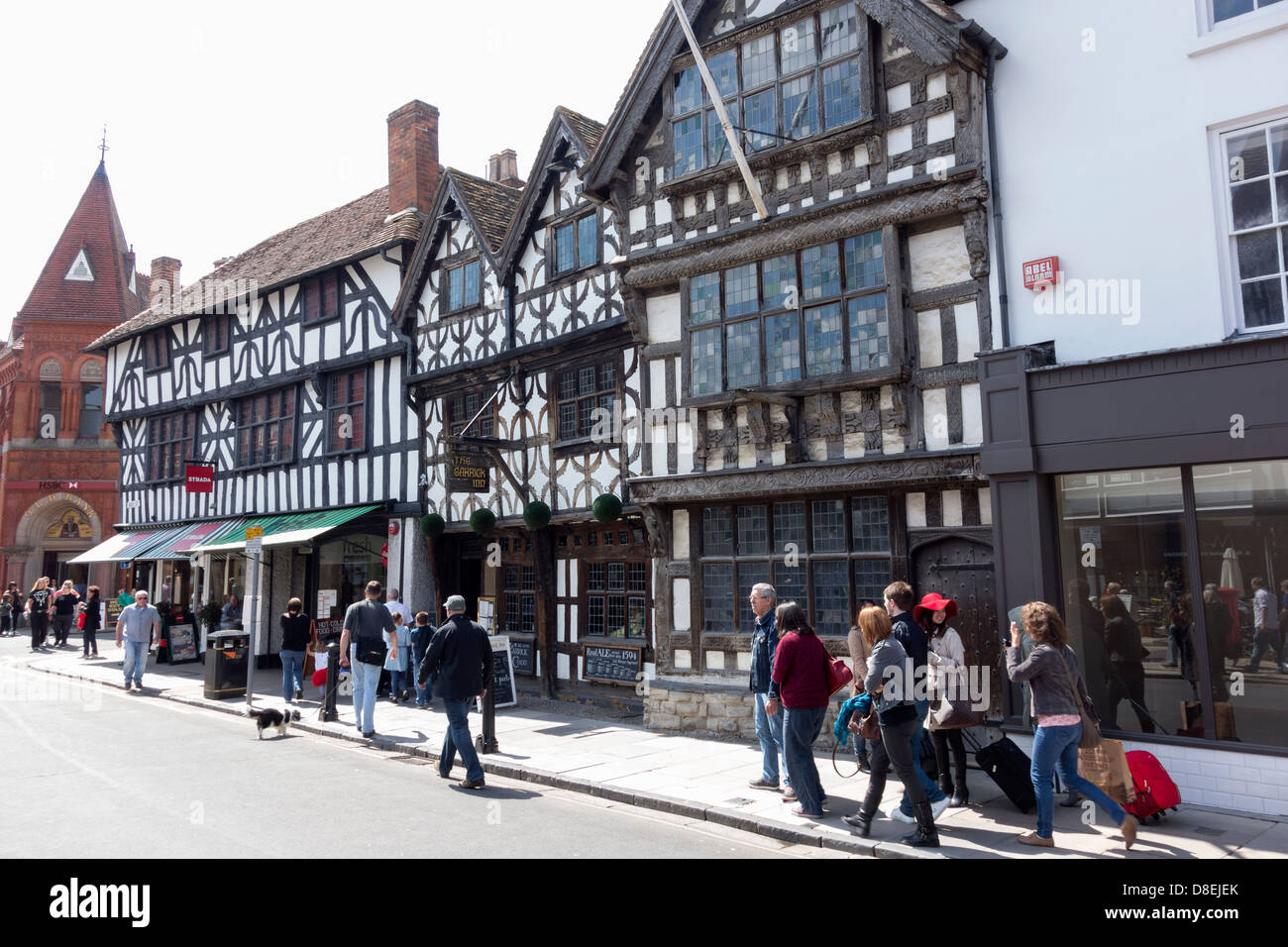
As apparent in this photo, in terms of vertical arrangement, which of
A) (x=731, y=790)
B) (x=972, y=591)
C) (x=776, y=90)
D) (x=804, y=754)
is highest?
(x=776, y=90)

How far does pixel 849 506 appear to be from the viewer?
10156 millimetres

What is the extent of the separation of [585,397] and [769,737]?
6777 millimetres

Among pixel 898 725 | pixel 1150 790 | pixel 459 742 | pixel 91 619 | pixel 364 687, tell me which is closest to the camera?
pixel 898 725

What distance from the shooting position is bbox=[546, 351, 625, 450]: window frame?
1302cm

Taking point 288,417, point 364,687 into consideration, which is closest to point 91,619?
point 288,417

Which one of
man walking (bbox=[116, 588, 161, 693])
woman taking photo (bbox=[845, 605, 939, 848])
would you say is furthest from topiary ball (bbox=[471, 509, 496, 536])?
woman taking photo (bbox=[845, 605, 939, 848])

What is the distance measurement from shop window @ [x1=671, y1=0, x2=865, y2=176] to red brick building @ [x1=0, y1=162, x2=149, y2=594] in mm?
31431

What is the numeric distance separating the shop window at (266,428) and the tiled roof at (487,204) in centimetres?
659

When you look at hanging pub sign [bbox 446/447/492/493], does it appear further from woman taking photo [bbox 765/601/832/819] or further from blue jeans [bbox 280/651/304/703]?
woman taking photo [bbox 765/601/832/819]

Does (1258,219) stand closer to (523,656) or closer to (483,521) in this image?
(483,521)

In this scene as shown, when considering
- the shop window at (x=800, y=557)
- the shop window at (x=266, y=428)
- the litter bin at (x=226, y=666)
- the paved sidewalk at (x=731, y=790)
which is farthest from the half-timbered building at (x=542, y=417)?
the shop window at (x=266, y=428)

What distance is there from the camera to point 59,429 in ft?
114

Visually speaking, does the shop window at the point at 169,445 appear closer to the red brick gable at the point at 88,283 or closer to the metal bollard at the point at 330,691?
the metal bollard at the point at 330,691
